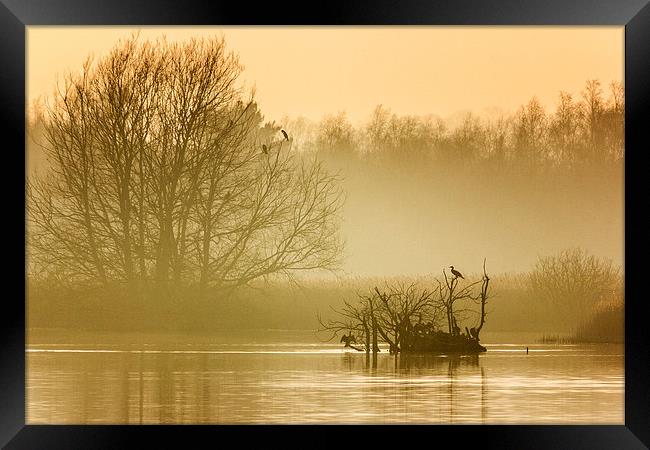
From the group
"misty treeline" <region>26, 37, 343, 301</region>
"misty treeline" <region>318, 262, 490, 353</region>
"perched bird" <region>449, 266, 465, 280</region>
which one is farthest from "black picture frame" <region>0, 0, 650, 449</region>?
"misty treeline" <region>26, 37, 343, 301</region>

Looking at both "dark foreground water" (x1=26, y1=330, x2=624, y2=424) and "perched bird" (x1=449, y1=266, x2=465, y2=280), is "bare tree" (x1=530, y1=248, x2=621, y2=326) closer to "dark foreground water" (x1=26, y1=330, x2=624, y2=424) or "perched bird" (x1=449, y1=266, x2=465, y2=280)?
"dark foreground water" (x1=26, y1=330, x2=624, y2=424)

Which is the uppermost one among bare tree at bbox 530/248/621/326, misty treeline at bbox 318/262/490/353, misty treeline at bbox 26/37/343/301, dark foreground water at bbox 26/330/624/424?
misty treeline at bbox 26/37/343/301

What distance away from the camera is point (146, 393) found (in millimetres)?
9523

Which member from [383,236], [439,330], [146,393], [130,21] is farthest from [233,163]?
[130,21]

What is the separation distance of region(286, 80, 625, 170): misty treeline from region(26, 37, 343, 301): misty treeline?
0.50 meters

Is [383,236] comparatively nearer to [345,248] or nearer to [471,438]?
[345,248]

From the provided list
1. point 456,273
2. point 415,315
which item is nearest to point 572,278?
point 456,273

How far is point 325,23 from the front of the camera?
566 cm

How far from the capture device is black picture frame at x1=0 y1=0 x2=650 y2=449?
18.4 ft

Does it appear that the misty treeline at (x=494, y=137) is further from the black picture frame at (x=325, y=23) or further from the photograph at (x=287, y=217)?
the black picture frame at (x=325, y=23)

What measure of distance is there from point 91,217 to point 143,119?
1.35 metres

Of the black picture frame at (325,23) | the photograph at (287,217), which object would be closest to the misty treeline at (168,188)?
the photograph at (287,217)

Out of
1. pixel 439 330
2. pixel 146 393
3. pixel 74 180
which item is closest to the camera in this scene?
pixel 146 393

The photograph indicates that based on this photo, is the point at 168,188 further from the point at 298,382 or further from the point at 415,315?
the point at 298,382
